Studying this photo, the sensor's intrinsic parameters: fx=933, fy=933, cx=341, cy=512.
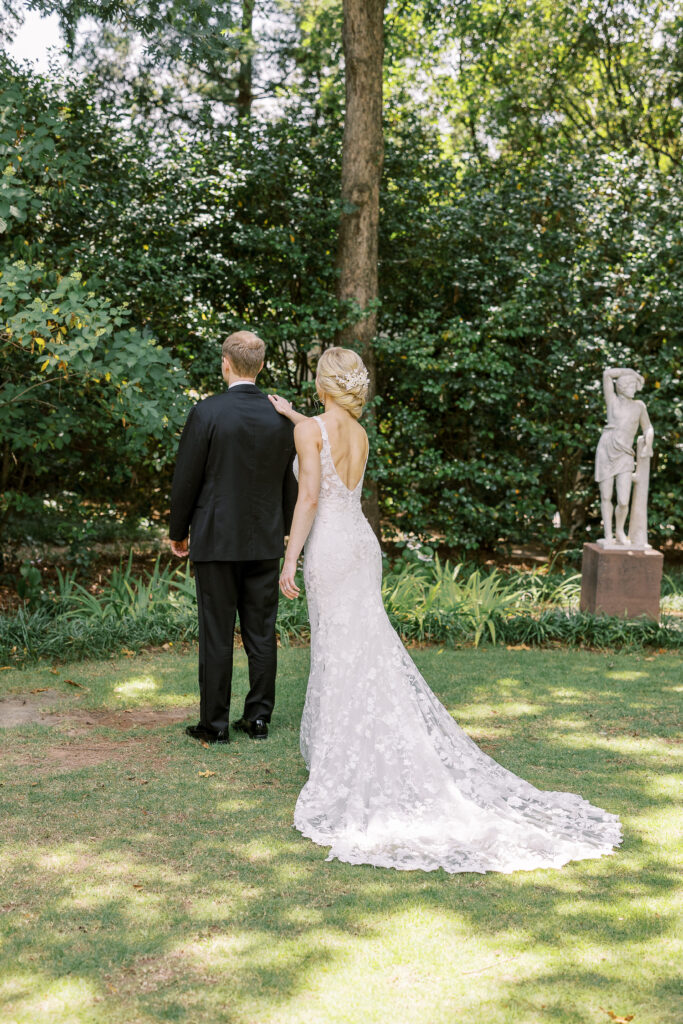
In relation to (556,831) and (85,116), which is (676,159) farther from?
(556,831)

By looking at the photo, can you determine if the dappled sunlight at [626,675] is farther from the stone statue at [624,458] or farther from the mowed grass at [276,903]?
the stone statue at [624,458]

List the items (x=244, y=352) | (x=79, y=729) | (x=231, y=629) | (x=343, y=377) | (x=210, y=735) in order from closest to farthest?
1. (x=343, y=377)
2. (x=244, y=352)
3. (x=231, y=629)
4. (x=210, y=735)
5. (x=79, y=729)

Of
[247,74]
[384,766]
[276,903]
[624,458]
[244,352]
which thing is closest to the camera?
[276,903]

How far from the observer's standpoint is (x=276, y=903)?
3.20 metres

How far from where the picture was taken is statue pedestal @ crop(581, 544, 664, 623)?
26.5 feet

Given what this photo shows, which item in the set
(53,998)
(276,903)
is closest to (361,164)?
(276,903)

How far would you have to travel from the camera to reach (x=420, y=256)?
1035 cm

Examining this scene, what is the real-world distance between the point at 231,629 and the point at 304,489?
3.30 feet

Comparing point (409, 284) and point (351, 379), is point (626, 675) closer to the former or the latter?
point (351, 379)

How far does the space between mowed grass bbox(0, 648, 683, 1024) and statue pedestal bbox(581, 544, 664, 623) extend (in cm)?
283

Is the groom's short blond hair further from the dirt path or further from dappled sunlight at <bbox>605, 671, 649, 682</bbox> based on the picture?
dappled sunlight at <bbox>605, 671, 649, 682</bbox>

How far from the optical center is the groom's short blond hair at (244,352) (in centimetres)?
471

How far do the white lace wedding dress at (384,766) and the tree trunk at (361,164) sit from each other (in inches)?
215

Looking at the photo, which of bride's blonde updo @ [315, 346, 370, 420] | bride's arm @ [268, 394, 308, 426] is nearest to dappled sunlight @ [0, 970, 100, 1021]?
bride's blonde updo @ [315, 346, 370, 420]
